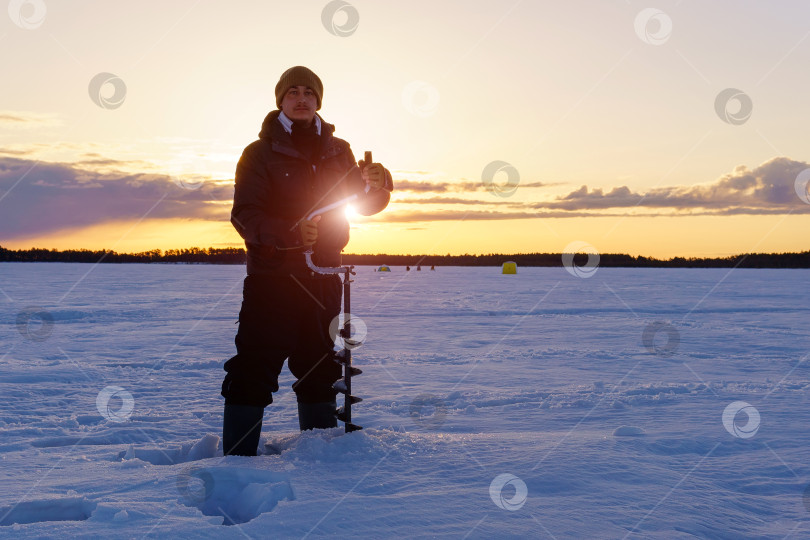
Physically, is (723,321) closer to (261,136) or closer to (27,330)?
(261,136)

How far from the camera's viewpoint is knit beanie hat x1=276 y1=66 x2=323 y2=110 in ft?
10.00

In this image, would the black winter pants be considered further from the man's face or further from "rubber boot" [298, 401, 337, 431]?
the man's face

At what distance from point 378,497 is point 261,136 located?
193cm

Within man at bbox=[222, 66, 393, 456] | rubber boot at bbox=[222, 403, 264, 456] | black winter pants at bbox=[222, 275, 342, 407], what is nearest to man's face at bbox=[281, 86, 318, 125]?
→ man at bbox=[222, 66, 393, 456]

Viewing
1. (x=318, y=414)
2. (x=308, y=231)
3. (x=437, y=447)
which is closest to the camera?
(x=308, y=231)

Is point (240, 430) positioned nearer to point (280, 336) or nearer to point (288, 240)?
point (280, 336)

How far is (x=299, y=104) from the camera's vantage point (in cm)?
303

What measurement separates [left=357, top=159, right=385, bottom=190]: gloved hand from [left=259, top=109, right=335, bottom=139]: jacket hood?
1.16ft

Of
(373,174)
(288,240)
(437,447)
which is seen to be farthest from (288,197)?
(437,447)

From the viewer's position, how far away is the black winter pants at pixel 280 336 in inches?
115

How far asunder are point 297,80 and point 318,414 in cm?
186

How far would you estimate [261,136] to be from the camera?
10.0 ft

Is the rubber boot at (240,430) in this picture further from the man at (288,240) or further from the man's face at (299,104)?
the man's face at (299,104)

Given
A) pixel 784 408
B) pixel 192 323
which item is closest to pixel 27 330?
pixel 192 323
